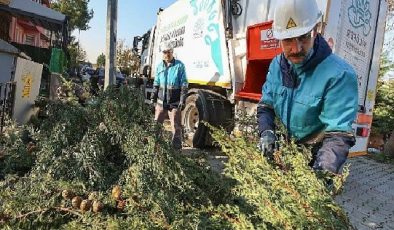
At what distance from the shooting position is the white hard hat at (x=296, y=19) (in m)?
2.05

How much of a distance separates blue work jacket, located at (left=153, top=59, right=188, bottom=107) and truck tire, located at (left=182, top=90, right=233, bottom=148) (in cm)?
42

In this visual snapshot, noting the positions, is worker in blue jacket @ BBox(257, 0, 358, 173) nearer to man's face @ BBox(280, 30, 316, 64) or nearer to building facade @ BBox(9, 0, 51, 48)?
man's face @ BBox(280, 30, 316, 64)

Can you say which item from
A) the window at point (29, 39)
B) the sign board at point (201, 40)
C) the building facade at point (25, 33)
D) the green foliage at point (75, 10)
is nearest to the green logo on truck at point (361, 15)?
the sign board at point (201, 40)

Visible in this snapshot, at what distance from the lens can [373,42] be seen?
635 cm

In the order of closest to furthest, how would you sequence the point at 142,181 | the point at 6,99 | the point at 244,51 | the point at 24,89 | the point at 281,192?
the point at 281,192, the point at 142,181, the point at 6,99, the point at 24,89, the point at 244,51

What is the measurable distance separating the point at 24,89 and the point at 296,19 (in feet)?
16.7

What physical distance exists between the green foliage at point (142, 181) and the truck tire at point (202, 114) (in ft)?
14.5

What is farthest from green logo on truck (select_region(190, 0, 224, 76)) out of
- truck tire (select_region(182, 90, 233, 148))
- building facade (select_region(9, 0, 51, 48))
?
building facade (select_region(9, 0, 51, 48))

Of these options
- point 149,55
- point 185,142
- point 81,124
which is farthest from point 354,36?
point 149,55

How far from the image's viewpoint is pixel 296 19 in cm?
206

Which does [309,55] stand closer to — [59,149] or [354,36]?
[59,149]

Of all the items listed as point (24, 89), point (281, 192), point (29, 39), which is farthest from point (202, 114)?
point (29, 39)

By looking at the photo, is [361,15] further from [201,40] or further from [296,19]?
[296,19]

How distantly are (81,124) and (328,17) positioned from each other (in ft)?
13.3
